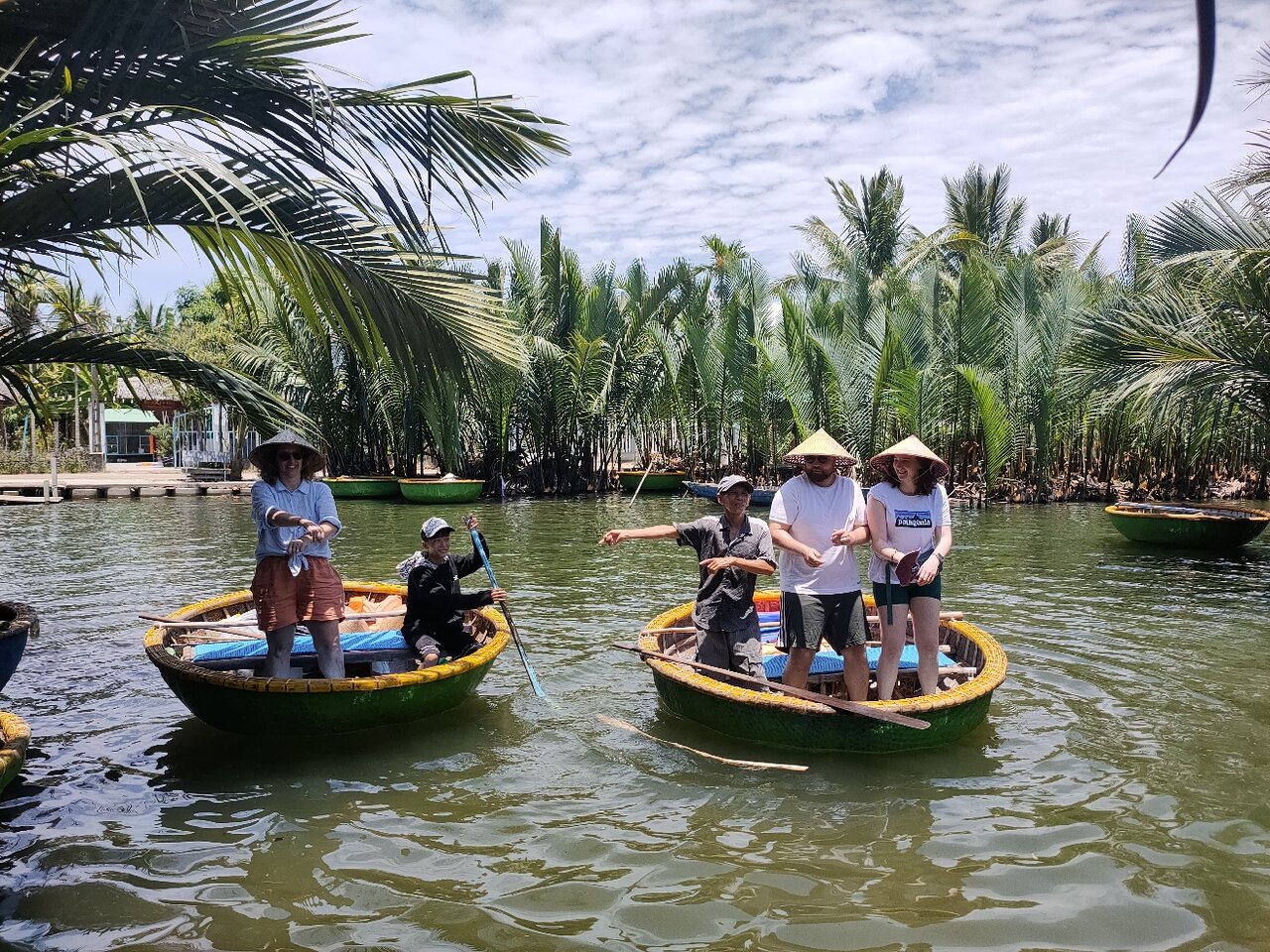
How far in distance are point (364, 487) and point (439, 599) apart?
2112cm

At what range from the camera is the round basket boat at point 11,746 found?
A: 4637mm

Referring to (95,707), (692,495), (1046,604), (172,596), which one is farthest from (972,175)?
(95,707)

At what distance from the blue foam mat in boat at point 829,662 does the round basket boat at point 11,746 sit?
166 inches

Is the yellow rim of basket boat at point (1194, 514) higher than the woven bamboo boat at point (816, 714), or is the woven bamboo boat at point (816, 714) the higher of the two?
the yellow rim of basket boat at point (1194, 514)

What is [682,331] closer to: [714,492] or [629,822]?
[714,492]

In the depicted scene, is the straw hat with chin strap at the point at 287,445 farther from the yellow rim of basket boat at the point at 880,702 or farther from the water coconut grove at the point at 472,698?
the yellow rim of basket boat at the point at 880,702

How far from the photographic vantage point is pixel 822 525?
5.80 m

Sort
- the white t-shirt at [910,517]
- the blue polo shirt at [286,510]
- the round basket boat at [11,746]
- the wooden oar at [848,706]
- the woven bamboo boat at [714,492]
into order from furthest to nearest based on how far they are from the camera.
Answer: the woven bamboo boat at [714,492] < the blue polo shirt at [286,510] < the white t-shirt at [910,517] < the wooden oar at [848,706] < the round basket boat at [11,746]

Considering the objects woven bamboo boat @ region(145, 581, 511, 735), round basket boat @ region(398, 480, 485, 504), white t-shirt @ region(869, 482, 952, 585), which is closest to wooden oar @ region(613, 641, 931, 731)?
white t-shirt @ region(869, 482, 952, 585)

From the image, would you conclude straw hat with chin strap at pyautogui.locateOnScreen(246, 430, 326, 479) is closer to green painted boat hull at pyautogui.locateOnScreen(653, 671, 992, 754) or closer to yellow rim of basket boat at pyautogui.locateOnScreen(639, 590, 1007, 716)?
yellow rim of basket boat at pyautogui.locateOnScreen(639, 590, 1007, 716)

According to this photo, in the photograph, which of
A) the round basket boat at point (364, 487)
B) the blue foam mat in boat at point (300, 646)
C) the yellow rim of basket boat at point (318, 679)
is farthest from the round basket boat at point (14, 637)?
the round basket boat at point (364, 487)

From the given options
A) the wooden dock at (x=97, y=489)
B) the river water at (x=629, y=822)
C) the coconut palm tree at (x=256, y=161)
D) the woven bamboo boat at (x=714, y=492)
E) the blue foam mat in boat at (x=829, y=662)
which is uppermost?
the coconut palm tree at (x=256, y=161)

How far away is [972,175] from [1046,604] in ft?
101

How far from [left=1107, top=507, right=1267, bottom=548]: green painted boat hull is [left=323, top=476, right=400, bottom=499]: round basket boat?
1827 cm
